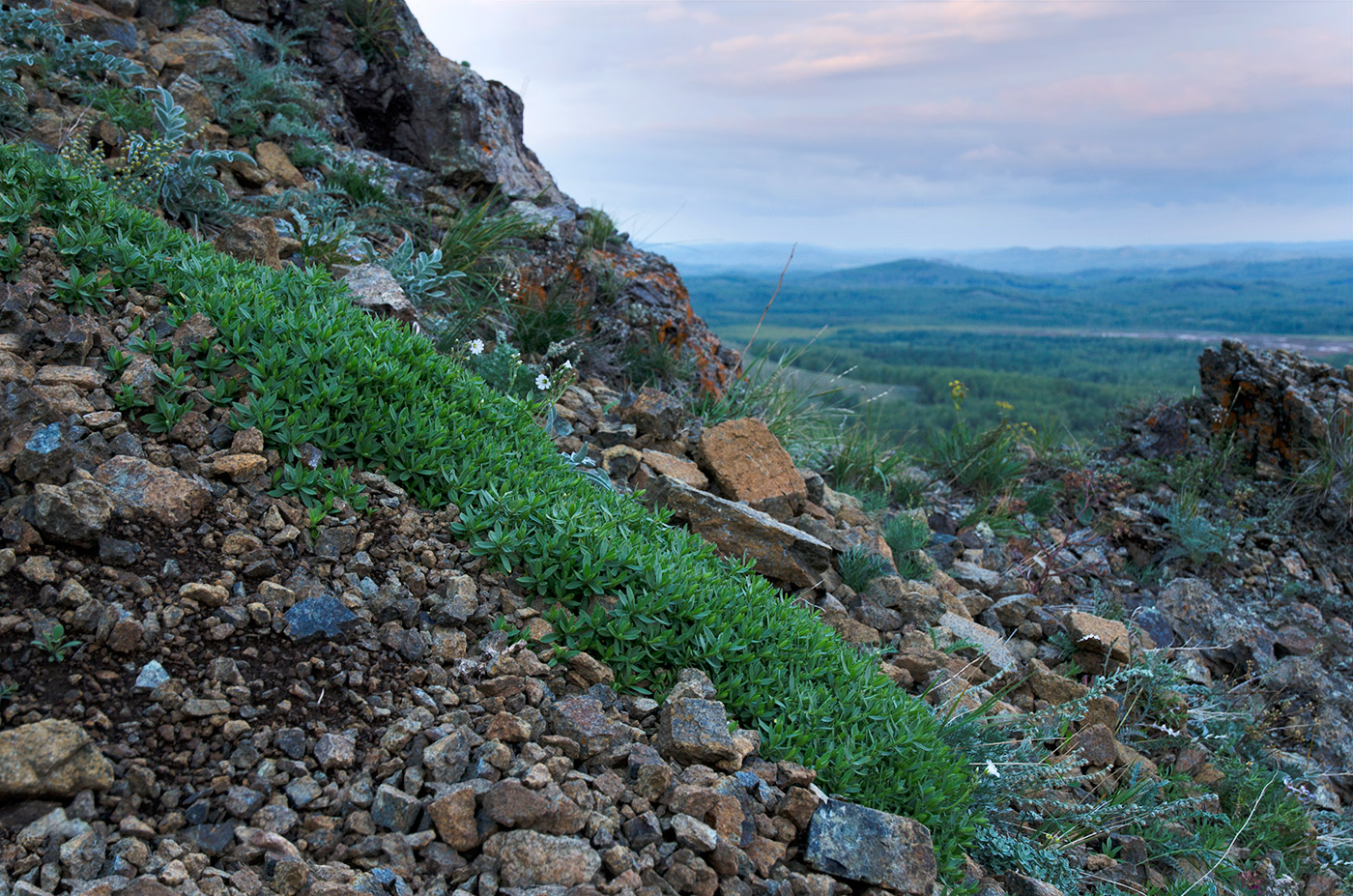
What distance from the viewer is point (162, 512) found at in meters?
2.80

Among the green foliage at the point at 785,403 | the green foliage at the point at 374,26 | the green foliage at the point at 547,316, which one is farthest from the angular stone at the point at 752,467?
the green foliage at the point at 374,26

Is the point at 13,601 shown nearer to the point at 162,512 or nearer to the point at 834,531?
the point at 162,512

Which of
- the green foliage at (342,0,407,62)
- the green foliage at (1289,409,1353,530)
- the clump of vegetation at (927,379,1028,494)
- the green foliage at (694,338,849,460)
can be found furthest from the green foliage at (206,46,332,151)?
the green foliage at (1289,409,1353,530)

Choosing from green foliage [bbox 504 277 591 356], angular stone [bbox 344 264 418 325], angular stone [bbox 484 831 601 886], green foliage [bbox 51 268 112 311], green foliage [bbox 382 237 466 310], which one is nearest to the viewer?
angular stone [bbox 484 831 601 886]

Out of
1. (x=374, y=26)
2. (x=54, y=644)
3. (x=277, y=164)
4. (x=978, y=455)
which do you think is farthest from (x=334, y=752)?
(x=374, y=26)

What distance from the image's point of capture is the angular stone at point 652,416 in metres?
5.37

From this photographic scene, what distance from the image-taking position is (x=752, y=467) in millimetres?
5156

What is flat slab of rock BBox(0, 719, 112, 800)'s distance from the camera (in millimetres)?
2025

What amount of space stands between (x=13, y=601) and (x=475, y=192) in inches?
249

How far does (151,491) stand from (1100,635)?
15.7 ft

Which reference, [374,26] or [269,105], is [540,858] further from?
[374,26]

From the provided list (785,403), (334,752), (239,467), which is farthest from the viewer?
(785,403)

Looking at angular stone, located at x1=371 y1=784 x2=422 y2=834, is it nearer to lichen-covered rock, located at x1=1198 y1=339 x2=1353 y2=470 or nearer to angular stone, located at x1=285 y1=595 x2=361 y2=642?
angular stone, located at x1=285 y1=595 x2=361 y2=642

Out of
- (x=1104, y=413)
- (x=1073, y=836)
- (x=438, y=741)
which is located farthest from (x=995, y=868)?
(x=1104, y=413)
